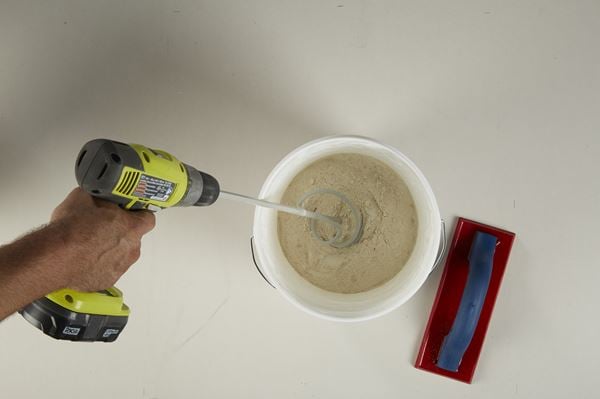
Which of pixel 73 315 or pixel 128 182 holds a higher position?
pixel 128 182

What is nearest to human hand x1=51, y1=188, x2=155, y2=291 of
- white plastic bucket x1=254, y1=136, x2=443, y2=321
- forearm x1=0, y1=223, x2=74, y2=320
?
forearm x1=0, y1=223, x2=74, y2=320

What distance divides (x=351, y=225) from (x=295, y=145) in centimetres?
15

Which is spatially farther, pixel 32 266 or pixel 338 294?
pixel 338 294

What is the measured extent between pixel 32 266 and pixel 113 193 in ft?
0.46

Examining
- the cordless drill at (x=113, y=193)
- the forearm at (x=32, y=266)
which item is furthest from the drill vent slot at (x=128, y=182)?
the forearm at (x=32, y=266)

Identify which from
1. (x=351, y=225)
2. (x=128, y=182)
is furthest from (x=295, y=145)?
(x=128, y=182)

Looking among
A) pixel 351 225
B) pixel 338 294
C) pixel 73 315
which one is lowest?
pixel 73 315

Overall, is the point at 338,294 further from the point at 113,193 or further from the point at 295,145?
the point at 113,193

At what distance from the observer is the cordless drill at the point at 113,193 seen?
0.47 meters

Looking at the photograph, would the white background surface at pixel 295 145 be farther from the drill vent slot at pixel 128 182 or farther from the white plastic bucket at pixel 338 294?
the drill vent slot at pixel 128 182

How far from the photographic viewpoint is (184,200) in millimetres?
547

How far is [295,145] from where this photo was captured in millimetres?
729

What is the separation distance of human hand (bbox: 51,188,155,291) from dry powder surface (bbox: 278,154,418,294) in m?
0.23

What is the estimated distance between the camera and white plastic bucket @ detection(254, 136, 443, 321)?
59 cm
